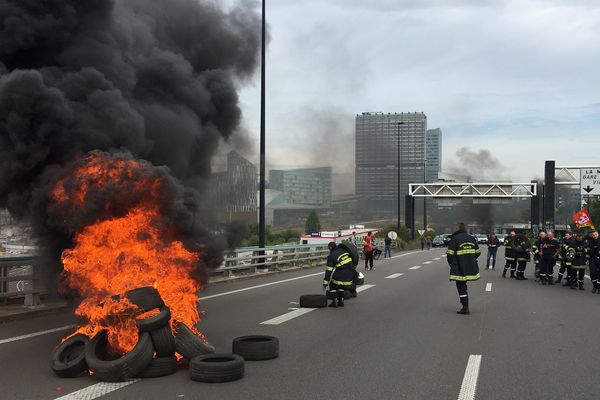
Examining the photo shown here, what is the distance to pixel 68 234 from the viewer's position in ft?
23.6

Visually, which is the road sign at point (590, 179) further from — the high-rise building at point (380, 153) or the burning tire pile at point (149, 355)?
the burning tire pile at point (149, 355)

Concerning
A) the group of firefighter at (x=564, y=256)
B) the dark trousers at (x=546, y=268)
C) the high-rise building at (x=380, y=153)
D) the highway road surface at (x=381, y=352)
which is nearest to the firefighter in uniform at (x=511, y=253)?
the group of firefighter at (x=564, y=256)

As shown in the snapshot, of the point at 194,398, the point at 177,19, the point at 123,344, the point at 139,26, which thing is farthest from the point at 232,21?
the point at 194,398

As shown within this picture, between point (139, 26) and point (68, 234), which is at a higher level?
point (139, 26)

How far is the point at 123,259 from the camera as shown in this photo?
263 inches

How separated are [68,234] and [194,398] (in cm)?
323

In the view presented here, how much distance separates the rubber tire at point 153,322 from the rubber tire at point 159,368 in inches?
13.9

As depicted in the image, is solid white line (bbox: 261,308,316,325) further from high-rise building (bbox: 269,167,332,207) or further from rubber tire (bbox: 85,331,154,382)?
high-rise building (bbox: 269,167,332,207)

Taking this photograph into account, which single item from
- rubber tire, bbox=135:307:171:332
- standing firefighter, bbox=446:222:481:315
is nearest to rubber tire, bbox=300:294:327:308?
standing firefighter, bbox=446:222:481:315

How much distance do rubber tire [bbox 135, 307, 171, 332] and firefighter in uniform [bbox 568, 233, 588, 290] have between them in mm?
12813

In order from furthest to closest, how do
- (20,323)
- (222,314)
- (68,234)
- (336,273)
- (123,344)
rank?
(336,273) → (222,314) → (20,323) → (68,234) → (123,344)

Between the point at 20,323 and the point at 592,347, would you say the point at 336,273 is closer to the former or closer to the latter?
the point at 592,347

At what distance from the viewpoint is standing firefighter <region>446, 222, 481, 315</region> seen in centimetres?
1036

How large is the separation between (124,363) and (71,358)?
91cm
